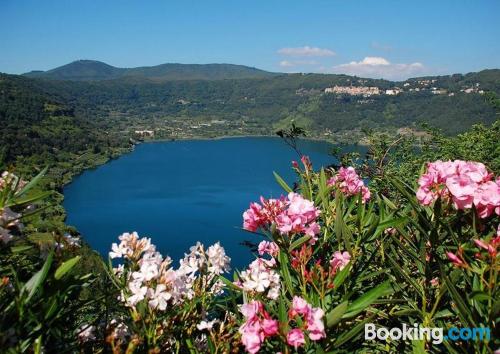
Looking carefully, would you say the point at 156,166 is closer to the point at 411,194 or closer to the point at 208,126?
the point at 208,126

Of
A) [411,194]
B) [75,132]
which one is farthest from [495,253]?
[75,132]

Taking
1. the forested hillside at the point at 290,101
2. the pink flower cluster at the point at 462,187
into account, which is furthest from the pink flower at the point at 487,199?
the forested hillside at the point at 290,101

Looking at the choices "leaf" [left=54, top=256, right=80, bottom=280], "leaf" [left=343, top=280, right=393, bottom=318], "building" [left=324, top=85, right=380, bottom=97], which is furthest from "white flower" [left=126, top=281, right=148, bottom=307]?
"building" [left=324, top=85, right=380, bottom=97]

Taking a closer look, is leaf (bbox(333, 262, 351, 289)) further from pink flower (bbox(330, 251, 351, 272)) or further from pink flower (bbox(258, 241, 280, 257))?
pink flower (bbox(258, 241, 280, 257))

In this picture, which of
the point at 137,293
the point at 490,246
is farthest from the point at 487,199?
the point at 137,293

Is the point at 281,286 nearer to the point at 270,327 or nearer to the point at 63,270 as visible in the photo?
the point at 270,327

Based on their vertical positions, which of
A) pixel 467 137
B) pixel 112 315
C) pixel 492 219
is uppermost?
pixel 492 219
